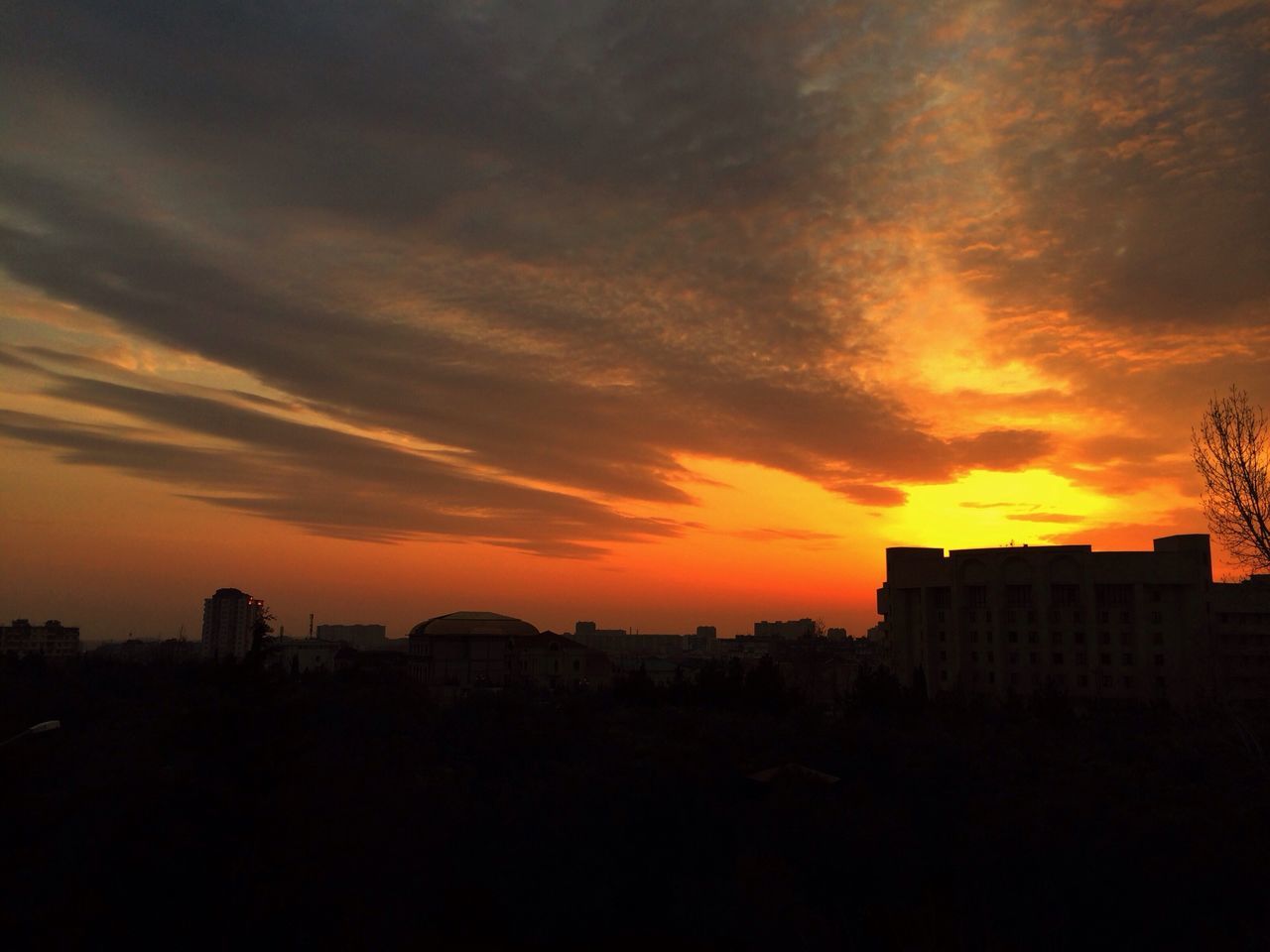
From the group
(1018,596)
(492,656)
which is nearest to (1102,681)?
(1018,596)

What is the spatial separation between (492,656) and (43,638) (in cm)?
9653

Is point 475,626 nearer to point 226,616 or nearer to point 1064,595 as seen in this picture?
point 1064,595

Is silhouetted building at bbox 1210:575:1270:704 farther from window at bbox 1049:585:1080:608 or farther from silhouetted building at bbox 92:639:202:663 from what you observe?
silhouetted building at bbox 92:639:202:663

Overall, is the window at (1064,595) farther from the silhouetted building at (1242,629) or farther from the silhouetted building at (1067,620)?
the silhouetted building at (1242,629)

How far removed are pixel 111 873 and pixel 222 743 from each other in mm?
3271

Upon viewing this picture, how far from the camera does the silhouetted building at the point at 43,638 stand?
133m

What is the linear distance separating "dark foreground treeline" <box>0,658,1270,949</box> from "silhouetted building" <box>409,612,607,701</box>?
52275 mm

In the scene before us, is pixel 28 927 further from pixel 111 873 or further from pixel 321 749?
pixel 321 749

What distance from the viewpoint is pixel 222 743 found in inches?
689

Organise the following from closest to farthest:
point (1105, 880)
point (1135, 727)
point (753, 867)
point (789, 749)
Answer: point (1105, 880) → point (753, 867) → point (789, 749) → point (1135, 727)

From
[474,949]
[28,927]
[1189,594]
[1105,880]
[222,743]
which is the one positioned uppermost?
[1189,594]

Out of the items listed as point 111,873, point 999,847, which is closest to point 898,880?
point 999,847

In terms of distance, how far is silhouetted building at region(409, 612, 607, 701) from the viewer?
80.7 metres

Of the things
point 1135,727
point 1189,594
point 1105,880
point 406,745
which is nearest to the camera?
point 1105,880
